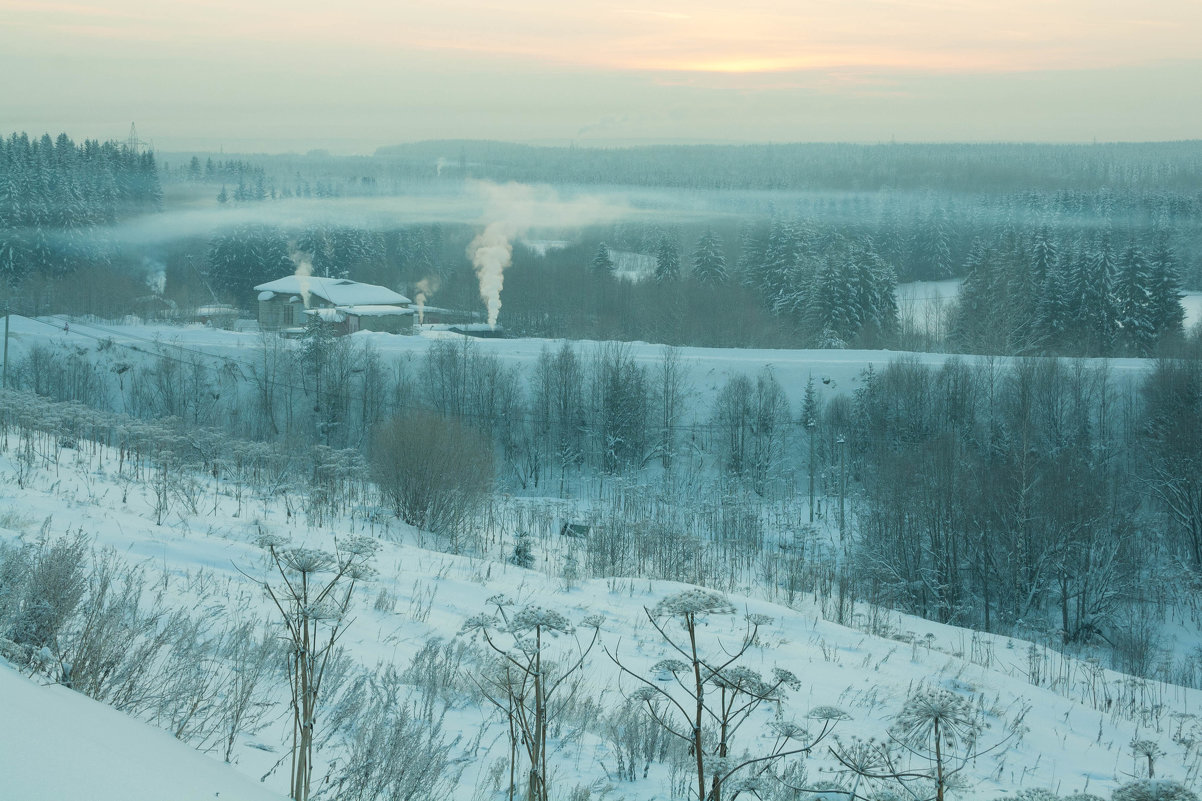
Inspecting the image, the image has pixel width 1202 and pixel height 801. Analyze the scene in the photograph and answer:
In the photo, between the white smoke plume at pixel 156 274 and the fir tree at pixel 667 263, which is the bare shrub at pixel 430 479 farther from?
the white smoke plume at pixel 156 274

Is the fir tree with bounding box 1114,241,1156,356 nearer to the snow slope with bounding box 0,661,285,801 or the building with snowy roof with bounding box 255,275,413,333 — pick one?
the building with snowy roof with bounding box 255,275,413,333

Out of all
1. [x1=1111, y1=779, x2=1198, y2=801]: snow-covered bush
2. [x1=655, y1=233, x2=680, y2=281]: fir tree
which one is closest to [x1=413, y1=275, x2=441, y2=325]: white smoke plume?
[x1=655, y1=233, x2=680, y2=281]: fir tree

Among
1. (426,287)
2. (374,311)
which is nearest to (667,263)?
(426,287)

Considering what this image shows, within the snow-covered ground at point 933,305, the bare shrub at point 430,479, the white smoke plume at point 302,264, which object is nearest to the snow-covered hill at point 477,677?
the bare shrub at point 430,479

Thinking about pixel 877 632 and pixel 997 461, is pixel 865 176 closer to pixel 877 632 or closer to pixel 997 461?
pixel 997 461

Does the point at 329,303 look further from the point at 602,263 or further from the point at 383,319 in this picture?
the point at 602,263

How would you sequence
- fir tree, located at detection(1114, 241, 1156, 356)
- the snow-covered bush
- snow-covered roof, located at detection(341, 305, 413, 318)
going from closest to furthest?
1. the snow-covered bush
2. fir tree, located at detection(1114, 241, 1156, 356)
3. snow-covered roof, located at detection(341, 305, 413, 318)

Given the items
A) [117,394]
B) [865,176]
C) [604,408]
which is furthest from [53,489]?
[865,176]
